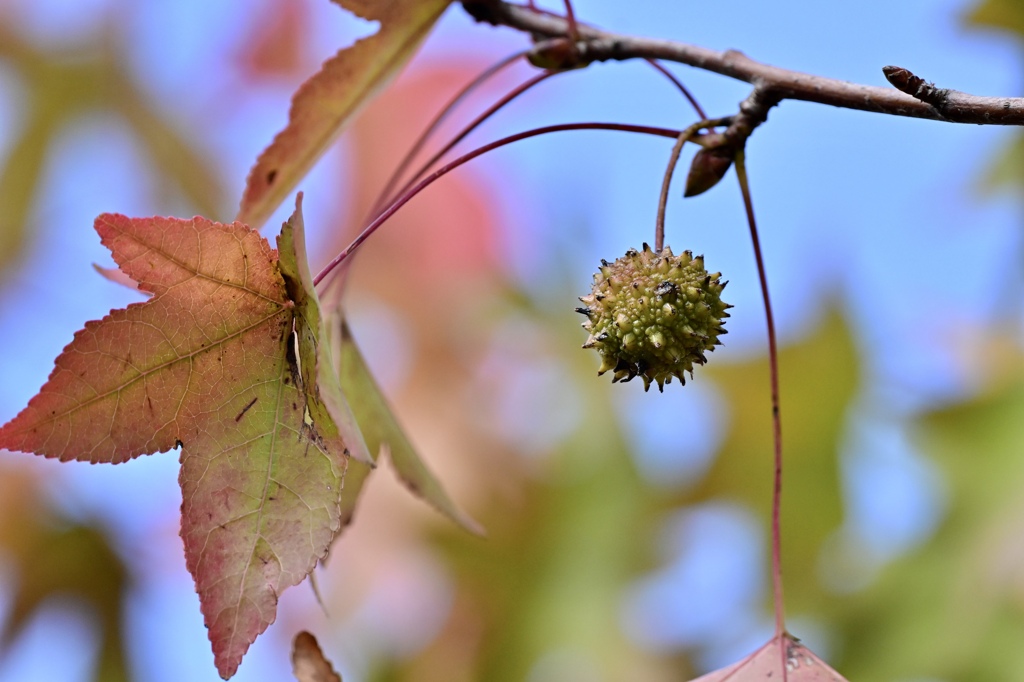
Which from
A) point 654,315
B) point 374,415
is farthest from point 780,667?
point 374,415

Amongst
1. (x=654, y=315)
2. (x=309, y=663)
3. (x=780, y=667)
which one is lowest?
(x=780, y=667)

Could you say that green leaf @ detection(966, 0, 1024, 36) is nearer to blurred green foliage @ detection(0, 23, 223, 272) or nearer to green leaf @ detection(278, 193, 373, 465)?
green leaf @ detection(278, 193, 373, 465)

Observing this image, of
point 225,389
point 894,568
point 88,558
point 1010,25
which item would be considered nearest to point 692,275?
point 225,389

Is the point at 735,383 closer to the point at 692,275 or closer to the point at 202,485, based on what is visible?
the point at 692,275

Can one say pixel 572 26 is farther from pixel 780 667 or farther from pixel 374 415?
pixel 780 667

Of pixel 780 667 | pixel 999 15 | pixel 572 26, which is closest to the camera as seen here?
pixel 780 667
